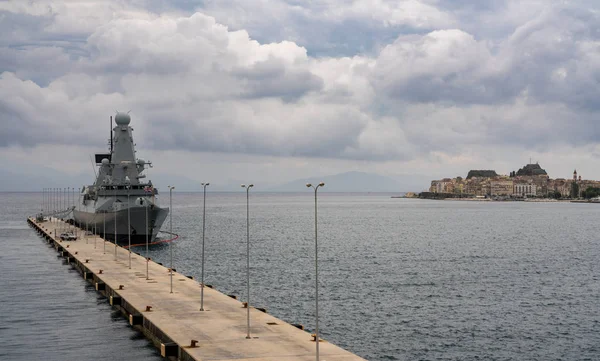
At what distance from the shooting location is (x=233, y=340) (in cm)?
3569

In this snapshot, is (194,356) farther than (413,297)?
No

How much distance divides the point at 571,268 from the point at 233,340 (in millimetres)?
56722

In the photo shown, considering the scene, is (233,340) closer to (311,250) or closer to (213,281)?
(213,281)

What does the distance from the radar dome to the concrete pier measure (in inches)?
2243

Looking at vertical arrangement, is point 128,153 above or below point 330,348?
above

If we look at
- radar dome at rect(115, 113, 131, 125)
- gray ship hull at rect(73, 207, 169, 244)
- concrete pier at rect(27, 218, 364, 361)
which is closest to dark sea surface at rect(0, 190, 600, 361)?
concrete pier at rect(27, 218, 364, 361)

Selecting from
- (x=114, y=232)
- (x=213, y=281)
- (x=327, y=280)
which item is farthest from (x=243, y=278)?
(x=114, y=232)

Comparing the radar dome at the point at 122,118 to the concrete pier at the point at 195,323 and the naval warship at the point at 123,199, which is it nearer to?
the naval warship at the point at 123,199

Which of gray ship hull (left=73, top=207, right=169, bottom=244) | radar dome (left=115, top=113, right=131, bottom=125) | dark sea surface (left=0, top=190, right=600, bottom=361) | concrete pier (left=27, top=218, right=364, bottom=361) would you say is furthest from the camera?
radar dome (left=115, top=113, right=131, bottom=125)

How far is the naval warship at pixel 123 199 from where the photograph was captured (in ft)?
341

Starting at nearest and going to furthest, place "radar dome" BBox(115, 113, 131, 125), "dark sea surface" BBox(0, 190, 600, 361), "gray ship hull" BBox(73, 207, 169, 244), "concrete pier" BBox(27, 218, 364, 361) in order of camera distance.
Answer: "concrete pier" BBox(27, 218, 364, 361) → "dark sea surface" BBox(0, 190, 600, 361) → "gray ship hull" BBox(73, 207, 169, 244) → "radar dome" BBox(115, 113, 131, 125)

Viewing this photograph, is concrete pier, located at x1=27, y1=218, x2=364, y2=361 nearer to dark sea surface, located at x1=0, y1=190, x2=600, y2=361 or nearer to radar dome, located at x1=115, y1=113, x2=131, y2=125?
dark sea surface, located at x1=0, y1=190, x2=600, y2=361

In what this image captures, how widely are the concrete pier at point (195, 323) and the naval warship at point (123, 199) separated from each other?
37539 millimetres

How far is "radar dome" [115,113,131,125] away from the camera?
119750mm
